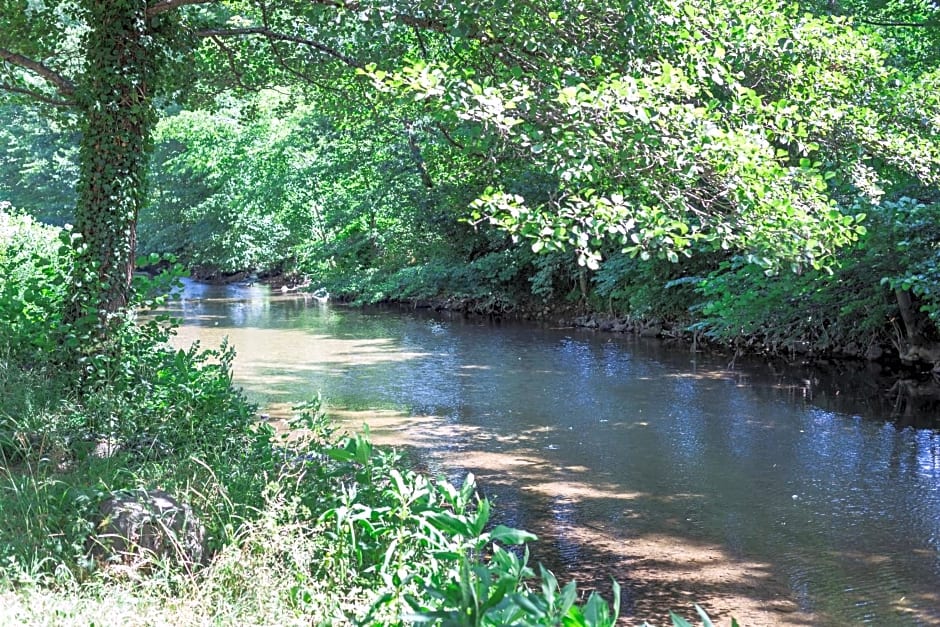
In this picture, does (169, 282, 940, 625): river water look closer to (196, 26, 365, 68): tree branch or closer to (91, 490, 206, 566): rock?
(91, 490, 206, 566): rock

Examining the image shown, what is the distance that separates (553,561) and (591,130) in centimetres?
277

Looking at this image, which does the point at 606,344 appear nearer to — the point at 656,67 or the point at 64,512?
the point at 656,67

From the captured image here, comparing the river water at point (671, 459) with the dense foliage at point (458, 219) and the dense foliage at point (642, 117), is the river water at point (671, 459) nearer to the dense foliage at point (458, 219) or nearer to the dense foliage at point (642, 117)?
the dense foliage at point (458, 219)

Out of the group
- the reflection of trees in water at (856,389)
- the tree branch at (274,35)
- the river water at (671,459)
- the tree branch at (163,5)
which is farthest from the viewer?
the reflection of trees in water at (856,389)

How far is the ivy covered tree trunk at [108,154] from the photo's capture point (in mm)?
6344

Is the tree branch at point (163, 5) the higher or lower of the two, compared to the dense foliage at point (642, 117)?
higher

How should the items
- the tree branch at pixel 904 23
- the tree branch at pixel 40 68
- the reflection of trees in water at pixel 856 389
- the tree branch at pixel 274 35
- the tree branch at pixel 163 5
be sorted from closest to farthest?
1. the tree branch at pixel 163 5
2. the tree branch at pixel 40 68
3. the tree branch at pixel 274 35
4. the reflection of trees in water at pixel 856 389
5. the tree branch at pixel 904 23

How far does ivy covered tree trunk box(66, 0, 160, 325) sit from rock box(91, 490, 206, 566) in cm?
261

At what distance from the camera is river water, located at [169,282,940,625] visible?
5480 mm

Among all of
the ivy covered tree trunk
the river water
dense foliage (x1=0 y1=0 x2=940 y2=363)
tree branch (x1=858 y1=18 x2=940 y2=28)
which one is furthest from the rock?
tree branch (x1=858 y1=18 x2=940 y2=28)

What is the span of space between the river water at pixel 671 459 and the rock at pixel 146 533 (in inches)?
93.3

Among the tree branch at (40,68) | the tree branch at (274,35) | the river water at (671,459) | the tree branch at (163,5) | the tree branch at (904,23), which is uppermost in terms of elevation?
the tree branch at (904,23)

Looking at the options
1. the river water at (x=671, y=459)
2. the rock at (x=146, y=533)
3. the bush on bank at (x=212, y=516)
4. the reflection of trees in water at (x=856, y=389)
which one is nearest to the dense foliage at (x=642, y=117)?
the reflection of trees in water at (x=856, y=389)

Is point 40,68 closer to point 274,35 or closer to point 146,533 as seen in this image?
→ point 274,35
